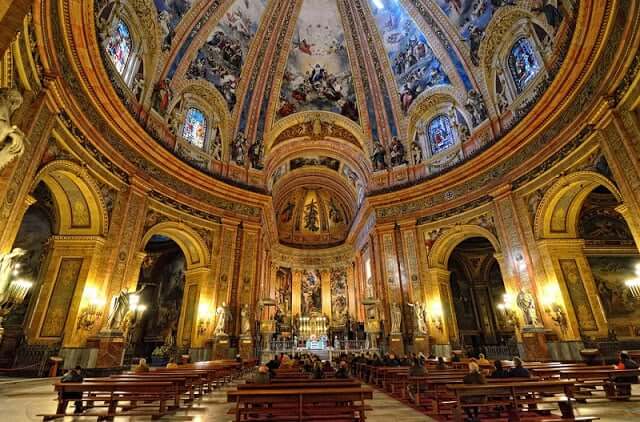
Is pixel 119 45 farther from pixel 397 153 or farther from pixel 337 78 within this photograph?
pixel 397 153

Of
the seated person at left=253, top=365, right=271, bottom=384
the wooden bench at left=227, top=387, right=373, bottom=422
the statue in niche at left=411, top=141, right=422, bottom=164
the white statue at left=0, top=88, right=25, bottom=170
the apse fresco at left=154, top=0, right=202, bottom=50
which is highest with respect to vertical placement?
the apse fresco at left=154, top=0, right=202, bottom=50

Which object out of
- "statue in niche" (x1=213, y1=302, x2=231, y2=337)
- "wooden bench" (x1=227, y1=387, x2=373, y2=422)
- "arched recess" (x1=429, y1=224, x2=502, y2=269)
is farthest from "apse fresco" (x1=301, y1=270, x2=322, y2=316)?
"wooden bench" (x1=227, y1=387, x2=373, y2=422)

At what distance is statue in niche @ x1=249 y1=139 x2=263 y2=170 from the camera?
61.3 ft

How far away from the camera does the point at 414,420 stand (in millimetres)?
4590

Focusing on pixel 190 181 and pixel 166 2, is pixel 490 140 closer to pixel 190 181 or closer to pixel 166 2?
pixel 190 181

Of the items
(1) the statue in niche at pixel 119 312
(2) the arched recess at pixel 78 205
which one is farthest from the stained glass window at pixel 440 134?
(1) the statue in niche at pixel 119 312

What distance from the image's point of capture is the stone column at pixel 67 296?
9.51 metres

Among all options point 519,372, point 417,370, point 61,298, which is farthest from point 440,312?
point 61,298

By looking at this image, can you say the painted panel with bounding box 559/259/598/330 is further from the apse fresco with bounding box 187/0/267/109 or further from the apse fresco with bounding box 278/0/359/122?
the apse fresco with bounding box 187/0/267/109

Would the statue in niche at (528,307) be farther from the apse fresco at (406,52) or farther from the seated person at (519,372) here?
the apse fresco at (406,52)

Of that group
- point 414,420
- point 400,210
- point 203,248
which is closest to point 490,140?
point 400,210

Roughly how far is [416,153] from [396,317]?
945 centimetres

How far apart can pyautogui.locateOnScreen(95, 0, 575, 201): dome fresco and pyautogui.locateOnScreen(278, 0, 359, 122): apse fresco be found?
0.06 m

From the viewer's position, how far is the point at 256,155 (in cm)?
1875
